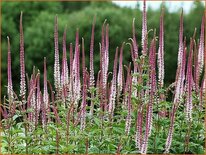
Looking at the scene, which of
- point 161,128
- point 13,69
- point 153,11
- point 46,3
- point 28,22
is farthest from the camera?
point 46,3

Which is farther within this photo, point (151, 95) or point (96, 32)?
point (96, 32)

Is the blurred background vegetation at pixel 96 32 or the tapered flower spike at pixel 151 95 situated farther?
the blurred background vegetation at pixel 96 32

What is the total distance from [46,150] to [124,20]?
40.9ft

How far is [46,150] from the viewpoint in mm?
5934

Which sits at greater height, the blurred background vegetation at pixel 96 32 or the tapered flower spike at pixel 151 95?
the tapered flower spike at pixel 151 95

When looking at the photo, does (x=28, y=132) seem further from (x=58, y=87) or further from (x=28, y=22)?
(x=28, y=22)

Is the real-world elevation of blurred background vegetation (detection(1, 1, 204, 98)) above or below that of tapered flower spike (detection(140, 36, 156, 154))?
below

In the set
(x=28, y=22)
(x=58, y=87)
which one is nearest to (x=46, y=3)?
(x=28, y=22)

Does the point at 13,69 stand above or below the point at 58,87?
below

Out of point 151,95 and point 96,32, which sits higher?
point 151,95

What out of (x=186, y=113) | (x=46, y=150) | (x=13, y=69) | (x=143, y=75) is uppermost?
(x=143, y=75)

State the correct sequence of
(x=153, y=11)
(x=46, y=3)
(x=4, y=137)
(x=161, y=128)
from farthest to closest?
(x=46, y=3) → (x=153, y=11) → (x=161, y=128) → (x=4, y=137)

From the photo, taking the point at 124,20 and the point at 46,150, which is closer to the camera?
the point at 46,150

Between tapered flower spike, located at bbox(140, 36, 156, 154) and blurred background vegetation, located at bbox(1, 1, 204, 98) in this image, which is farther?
blurred background vegetation, located at bbox(1, 1, 204, 98)
